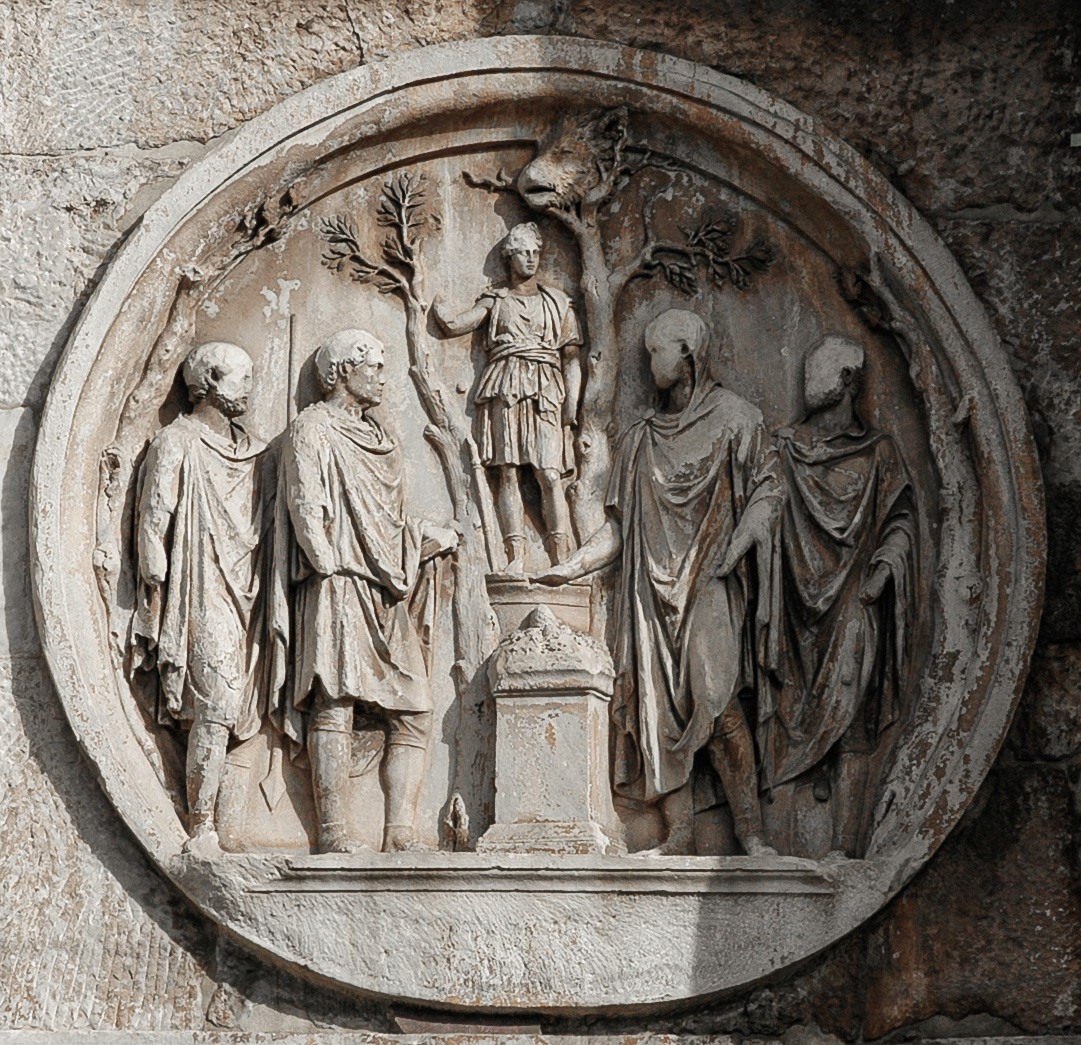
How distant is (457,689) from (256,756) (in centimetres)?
58

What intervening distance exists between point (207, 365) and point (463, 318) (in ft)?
2.43

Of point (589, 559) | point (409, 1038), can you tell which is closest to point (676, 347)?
point (589, 559)

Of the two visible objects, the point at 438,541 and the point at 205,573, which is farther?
the point at 438,541

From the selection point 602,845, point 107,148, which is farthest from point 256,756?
point 107,148

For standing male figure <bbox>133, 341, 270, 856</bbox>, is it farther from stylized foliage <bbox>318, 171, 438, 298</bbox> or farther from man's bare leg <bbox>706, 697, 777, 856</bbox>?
man's bare leg <bbox>706, 697, 777, 856</bbox>

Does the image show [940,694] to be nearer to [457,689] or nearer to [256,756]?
[457,689]

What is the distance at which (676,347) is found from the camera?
617cm

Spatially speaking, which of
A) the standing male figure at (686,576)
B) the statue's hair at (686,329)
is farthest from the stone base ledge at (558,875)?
the statue's hair at (686,329)

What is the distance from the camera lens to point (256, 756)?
19.9ft

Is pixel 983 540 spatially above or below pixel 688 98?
below

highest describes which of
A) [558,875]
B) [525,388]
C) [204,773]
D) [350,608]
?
[525,388]

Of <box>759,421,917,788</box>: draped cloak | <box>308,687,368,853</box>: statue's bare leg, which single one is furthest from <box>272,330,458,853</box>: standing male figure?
<box>759,421,917,788</box>: draped cloak

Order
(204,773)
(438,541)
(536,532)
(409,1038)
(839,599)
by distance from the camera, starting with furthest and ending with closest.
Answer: (536,532) → (438,541) → (839,599) → (204,773) → (409,1038)

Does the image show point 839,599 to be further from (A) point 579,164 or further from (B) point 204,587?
(B) point 204,587
